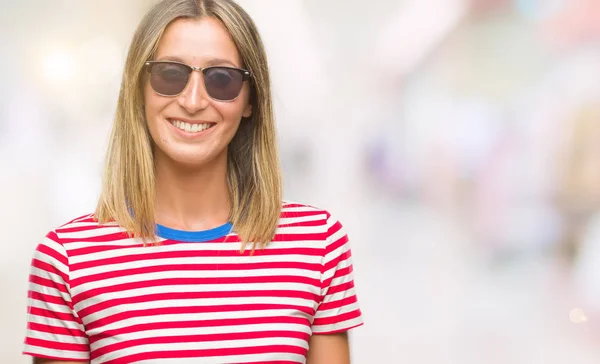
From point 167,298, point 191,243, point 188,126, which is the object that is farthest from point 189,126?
point 167,298

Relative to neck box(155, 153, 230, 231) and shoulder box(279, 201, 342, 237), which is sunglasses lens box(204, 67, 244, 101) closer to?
neck box(155, 153, 230, 231)

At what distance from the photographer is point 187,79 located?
5.30 ft

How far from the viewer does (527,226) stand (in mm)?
2760

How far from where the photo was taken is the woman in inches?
61.3

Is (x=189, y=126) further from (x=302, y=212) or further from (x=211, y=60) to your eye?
(x=302, y=212)

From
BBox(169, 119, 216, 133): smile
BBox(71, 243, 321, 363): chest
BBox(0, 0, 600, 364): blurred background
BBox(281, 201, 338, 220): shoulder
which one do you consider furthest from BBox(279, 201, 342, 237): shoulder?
BBox(0, 0, 600, 364): blurred background

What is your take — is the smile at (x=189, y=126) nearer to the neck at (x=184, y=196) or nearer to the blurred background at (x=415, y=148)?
the neck at (x=184, y=196)

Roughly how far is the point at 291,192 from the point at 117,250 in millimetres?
1114

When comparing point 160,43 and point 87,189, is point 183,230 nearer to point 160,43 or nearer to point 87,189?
point 160,43

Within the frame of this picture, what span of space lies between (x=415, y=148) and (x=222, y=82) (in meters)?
1.21

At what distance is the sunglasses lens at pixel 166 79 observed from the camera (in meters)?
1.60

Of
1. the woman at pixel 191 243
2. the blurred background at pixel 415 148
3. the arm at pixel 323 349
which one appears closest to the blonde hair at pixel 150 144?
the woman at pixel 191 243

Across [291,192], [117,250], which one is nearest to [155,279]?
[117,250]

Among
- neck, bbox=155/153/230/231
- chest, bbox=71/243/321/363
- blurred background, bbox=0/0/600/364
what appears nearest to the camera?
chest, bbox=71/243/321/363
